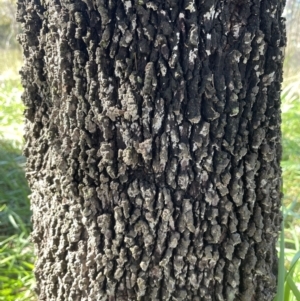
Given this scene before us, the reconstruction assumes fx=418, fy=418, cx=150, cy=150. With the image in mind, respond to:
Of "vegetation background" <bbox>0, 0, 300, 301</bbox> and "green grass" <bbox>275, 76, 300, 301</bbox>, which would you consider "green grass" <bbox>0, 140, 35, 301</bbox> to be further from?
"green grass" <bbox>275, 76, 300, 301</bbox>

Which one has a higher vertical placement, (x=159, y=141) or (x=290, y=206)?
(x=159, y=141)

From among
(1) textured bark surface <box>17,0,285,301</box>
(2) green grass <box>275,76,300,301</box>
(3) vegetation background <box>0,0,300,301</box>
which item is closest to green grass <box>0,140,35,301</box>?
(3) vegetation background <box>0,0,300,301</box>

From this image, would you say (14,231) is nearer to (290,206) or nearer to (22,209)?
(22,209)

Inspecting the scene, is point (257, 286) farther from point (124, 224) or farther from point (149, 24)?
point (149, 24)

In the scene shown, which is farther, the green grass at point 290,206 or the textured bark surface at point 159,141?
the green grass at point 290,206

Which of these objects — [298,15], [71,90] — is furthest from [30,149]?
[298,15]

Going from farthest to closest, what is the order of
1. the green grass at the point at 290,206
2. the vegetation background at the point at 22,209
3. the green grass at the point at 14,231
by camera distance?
1. the green grass at the point at 14,231
2. the vegetation background at the point at 22,209
3. the green grass at the point at 290,206

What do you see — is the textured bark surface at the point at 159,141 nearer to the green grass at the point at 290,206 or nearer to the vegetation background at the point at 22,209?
the green grass at the point at 290,206

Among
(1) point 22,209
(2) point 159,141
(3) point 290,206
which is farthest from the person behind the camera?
(1) point 22,209

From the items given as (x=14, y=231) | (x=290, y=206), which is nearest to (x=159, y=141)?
(x=290, y=206)

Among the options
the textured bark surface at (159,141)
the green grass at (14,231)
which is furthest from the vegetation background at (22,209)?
the textured bark surface at (159,141)
